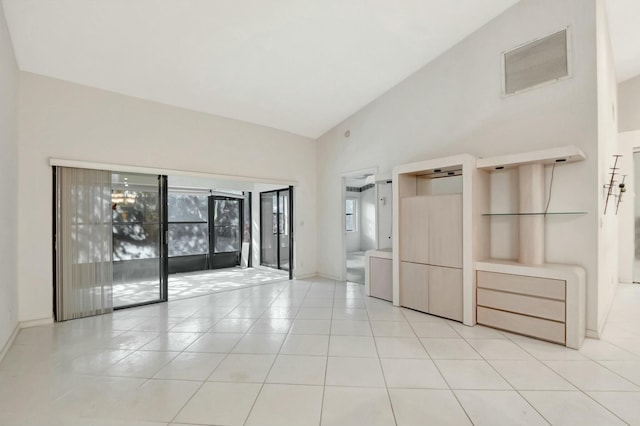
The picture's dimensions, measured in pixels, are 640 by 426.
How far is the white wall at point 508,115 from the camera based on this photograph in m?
3.18

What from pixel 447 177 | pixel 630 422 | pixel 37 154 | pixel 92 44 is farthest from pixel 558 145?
pixel 37 154

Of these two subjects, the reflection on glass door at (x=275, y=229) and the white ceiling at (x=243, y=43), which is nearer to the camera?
the white ceiling at (x=243, y=43)

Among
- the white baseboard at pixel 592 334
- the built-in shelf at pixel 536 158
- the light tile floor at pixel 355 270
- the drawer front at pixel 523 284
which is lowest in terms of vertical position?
the light tile floor at pixel 355 270

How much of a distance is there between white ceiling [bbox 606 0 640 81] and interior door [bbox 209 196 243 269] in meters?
7.95

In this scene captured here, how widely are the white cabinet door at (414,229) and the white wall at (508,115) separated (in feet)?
3.14

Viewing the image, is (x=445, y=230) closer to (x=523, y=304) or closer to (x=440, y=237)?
(x=440, y=237)

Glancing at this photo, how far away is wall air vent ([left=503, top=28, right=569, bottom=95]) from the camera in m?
3.32

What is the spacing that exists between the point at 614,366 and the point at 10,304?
6.10 meters

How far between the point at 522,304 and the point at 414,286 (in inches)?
52.4

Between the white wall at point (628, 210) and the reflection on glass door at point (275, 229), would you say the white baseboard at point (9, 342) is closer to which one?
the reflection on glass door at point (275, 229)

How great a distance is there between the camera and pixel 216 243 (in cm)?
783

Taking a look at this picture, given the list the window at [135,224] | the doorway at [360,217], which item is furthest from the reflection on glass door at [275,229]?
the doorway at [360,217]

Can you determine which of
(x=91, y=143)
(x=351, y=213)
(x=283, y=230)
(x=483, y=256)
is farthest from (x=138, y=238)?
(x=351, y=213)

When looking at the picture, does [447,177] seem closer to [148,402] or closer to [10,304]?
[148,402]
